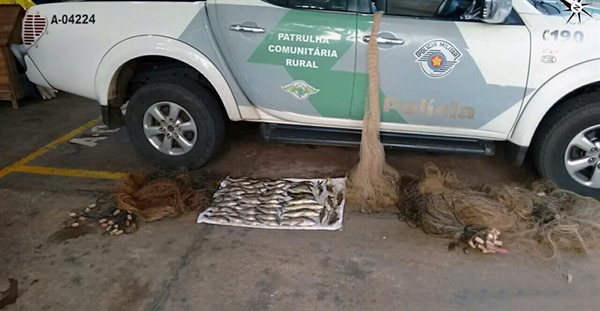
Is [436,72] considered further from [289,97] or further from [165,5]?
[165,5]

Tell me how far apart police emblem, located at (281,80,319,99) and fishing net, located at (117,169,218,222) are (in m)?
0.95

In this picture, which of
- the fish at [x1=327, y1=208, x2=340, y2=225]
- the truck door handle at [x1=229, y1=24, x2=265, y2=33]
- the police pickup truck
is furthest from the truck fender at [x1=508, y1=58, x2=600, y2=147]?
the truck door handle at [x1=229, y1=24, x2=265, y2=33]

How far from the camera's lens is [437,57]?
3.31m

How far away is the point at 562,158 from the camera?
3.48 meters

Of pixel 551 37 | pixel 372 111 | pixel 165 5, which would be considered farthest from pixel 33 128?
pixel 551 37

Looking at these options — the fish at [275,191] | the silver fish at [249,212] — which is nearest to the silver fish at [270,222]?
the silver fish at [249,212]

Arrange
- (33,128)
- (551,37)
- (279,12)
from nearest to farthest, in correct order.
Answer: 1. (551,37)
2. (279,12)
3. (33,128)

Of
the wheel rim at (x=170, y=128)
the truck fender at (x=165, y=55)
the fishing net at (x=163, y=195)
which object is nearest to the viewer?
the fishing net at (x=163, y=195)

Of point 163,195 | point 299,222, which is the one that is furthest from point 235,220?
point 163,195

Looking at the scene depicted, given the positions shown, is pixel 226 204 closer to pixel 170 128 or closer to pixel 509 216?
pixel 170 128

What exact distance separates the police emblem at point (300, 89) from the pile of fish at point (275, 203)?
70 centimetres

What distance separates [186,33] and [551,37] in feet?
8.39

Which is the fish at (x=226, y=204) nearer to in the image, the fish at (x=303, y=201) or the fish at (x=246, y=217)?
the fish at (x=246, y=217)

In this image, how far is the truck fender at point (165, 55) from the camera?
354cm
